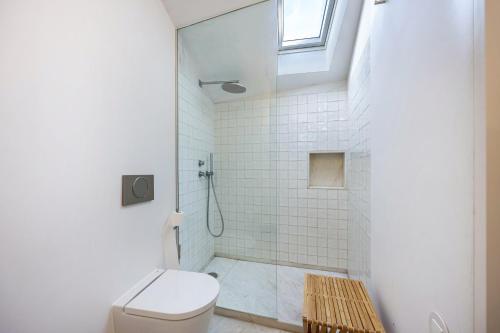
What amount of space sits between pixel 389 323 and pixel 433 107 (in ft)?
3.20

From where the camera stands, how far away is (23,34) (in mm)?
695

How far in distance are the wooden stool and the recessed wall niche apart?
1329 mm

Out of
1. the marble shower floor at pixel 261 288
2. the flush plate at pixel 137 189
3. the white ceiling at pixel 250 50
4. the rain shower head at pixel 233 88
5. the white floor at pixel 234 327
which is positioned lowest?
the white floor at pixel 234 327

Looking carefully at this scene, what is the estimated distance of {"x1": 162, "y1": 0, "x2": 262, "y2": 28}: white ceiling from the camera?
1440 mm

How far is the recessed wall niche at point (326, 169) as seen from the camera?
239 centimetres

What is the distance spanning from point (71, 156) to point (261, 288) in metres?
1.80

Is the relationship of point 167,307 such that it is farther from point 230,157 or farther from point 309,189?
point 309,189

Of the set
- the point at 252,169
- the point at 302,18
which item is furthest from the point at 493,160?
the point at 302,18

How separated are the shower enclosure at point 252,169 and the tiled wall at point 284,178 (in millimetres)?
11

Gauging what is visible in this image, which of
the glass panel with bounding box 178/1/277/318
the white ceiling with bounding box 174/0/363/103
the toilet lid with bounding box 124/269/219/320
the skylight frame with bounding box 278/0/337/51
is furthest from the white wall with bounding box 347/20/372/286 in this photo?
the toilet lid with bounding box 124/269/219/320

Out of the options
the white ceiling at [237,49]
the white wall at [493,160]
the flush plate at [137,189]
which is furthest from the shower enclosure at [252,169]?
the white wall at [493,160]

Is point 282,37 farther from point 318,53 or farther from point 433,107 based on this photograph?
point 433,107

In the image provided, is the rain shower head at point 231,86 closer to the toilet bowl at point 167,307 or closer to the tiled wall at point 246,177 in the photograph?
the tiled wall at point 246,177

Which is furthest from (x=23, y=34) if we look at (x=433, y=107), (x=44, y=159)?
(x=433, y=107)
